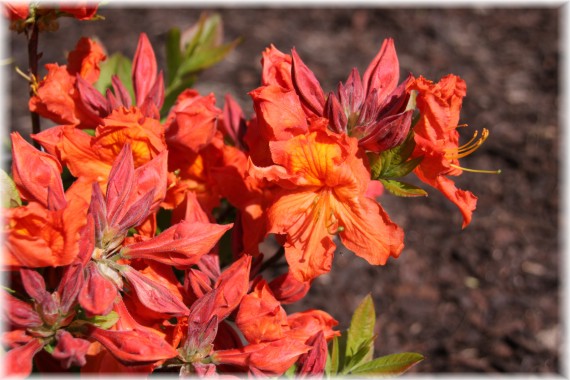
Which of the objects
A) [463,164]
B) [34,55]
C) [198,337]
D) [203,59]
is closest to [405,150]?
[198,337]

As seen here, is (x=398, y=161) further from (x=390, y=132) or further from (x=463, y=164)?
(x=463, y=164)

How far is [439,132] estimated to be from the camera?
1.21m

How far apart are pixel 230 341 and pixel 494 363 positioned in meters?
2.03

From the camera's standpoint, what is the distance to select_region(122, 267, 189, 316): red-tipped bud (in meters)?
1.13

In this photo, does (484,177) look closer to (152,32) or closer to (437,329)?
(437,329)

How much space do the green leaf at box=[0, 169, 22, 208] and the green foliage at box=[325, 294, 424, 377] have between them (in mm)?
671

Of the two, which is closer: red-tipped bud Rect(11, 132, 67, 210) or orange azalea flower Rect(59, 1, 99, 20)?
red-tipped bud Rect(11, 132, 67, 210)

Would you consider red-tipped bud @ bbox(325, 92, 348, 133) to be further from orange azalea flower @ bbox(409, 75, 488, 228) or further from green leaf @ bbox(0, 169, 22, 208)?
green leaf @ bbox(0, 169, 22, 208)

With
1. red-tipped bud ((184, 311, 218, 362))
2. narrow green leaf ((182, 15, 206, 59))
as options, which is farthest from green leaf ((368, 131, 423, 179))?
narrow green leaf ((182, 15, 206, 59))

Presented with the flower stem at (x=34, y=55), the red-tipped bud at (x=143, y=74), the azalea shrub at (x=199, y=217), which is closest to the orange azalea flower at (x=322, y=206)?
the azalea shrub at (x=199, y=217)

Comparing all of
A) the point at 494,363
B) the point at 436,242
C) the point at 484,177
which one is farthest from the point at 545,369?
the point at 484,177

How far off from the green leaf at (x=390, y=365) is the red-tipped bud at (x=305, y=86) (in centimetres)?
51

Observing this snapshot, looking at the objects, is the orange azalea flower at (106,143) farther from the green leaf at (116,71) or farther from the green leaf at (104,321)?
the green leaf at (116,71)

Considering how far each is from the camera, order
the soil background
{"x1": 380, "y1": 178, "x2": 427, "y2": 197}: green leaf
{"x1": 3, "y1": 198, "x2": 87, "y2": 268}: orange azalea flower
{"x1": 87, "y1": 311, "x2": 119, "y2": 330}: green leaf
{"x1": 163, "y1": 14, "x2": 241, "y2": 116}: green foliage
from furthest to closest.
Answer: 1. the soil background
2. {"x1": 163, "y1": 14, "x2": 241, "y2": 116}: green foliage
3. {"x1": 380, "y1": 178, "x2": 427, "y2": 197}: green leaf
4. {"x1": 87, "y1": 311, "x2": 119, "y2": 330}: green leaf
5. {"x1": 3, "y1": 198, "x2": 87, "y2": 268}: orange azalea flower
